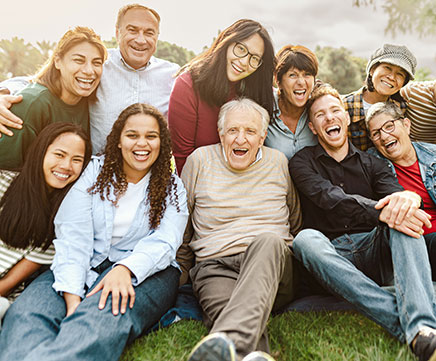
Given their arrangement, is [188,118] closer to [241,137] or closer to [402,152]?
[241,137]

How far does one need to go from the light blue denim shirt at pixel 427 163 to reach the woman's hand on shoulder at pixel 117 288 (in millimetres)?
2633

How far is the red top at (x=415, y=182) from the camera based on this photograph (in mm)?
3621

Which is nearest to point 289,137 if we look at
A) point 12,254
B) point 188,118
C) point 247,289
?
point 188,118

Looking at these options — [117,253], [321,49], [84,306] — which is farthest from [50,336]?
[321,49]

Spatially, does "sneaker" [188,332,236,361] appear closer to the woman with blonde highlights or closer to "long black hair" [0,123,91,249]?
"long black hair" [0,123,91,249]

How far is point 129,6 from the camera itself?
13.3 ft

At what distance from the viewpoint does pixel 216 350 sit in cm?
196

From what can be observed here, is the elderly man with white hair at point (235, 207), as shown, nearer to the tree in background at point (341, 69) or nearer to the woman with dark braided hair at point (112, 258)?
the woman with dark braided hair at point (112, 258)

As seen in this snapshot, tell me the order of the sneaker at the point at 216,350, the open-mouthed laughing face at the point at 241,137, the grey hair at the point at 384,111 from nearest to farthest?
the sneaker at the point at 216,350
the open-mouthed laughing face at the point at 241,137
the grey hair at the point at 384,111

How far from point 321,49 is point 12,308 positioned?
24322 mm

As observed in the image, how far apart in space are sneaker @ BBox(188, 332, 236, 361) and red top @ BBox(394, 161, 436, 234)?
8.23 ft

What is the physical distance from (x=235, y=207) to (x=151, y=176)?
0.78 m

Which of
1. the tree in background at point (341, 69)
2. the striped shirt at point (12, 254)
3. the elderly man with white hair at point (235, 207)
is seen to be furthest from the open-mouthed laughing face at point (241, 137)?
the tree in background at point (341, 69)

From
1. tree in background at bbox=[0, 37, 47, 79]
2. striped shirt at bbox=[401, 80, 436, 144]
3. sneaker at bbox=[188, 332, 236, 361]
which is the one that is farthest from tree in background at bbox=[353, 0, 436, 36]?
tree in background at bbox=[0, 37, 47, 79]
